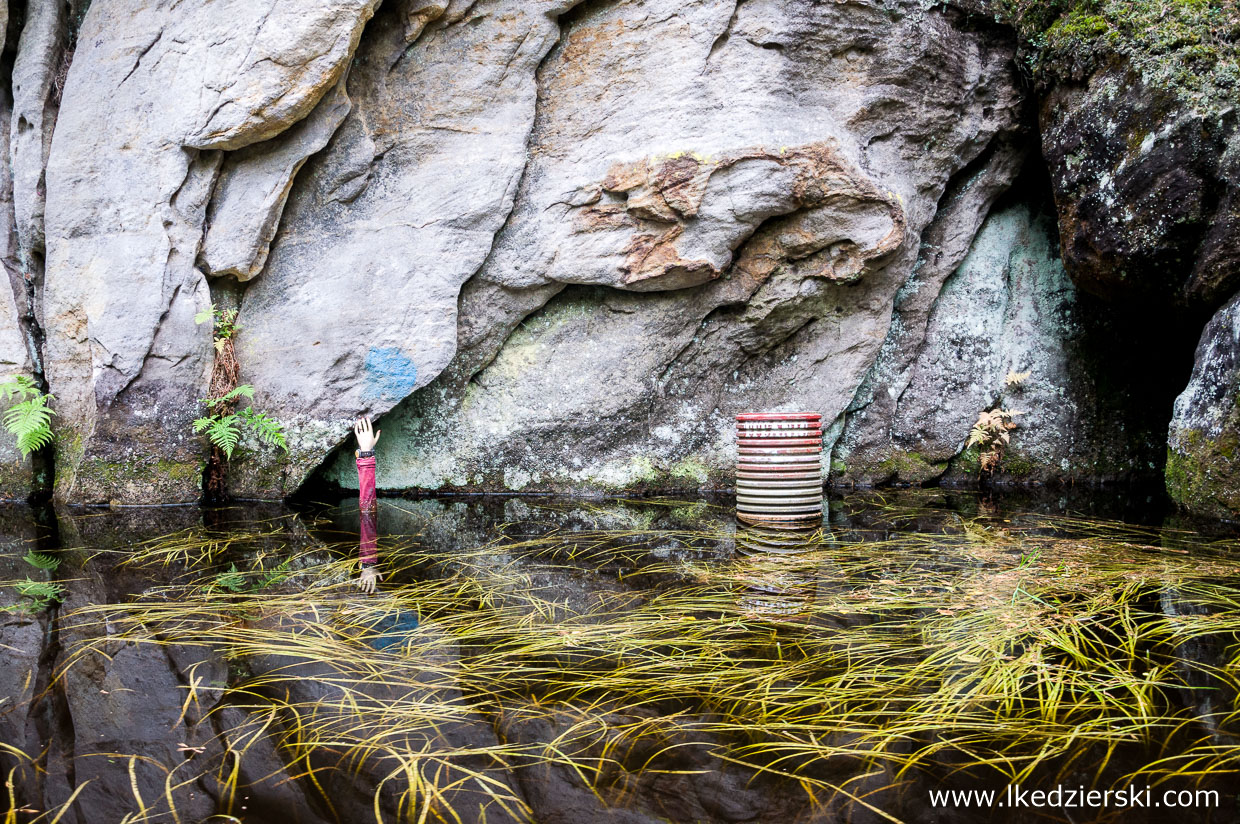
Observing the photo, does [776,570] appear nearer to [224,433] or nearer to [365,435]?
[365,435]

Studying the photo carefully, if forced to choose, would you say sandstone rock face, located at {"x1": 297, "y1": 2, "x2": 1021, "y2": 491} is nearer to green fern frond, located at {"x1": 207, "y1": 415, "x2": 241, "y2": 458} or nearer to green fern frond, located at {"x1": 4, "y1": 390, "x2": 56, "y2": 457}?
green fern frond, located at {"x1": 207, "y1": 415, "x2": 241, "y2": 458}

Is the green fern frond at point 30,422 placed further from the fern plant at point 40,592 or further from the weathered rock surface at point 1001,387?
the weathered rock surface at point 1001,387

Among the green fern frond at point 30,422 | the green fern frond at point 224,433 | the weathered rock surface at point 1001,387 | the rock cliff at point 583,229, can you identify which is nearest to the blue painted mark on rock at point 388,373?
the rock cliff at point 583,229

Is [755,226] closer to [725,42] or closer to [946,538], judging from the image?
[725,42]

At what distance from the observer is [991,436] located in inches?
296

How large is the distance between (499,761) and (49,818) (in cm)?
102

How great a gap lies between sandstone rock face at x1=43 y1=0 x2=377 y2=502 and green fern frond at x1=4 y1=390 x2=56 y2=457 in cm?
19

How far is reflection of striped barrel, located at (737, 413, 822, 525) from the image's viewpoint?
17.8 ft

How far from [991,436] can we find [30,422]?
26.3 feet

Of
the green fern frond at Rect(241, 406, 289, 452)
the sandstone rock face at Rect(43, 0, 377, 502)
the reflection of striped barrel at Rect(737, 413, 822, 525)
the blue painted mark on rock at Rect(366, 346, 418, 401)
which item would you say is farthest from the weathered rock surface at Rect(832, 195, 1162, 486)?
the sandstone rock face at Rect(43, 0, 377, 502)

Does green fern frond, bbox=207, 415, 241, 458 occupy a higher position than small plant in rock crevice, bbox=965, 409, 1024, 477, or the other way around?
green fern frond, bbox=207, 415, 241, 458

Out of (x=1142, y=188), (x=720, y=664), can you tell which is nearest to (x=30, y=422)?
(x=720, y=664)

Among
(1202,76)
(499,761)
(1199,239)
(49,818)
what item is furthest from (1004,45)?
(49,818)

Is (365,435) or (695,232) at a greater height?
(695,232)
